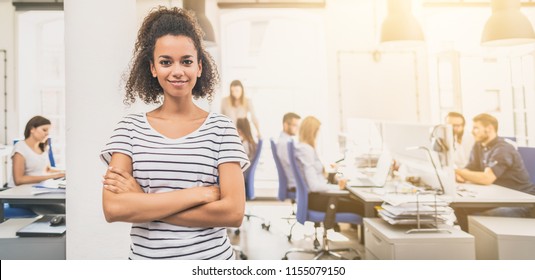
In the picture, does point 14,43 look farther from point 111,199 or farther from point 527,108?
point 527,108

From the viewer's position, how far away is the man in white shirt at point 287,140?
146 inches

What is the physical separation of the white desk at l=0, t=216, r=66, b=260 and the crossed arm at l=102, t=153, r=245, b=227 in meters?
0.88

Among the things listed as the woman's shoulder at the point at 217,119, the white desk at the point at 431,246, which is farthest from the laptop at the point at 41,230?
the white desk at the point at 431,246

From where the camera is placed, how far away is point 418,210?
84.0 inches

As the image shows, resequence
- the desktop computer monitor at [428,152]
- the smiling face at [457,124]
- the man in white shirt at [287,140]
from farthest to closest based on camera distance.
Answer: the man in white shirt at [287,140], the smiling face at [457,124], the desktop computer monitor at [428,152]

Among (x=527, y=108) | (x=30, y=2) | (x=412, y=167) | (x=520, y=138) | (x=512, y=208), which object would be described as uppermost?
(x=30, y=2)

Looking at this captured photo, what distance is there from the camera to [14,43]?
68.4 inches

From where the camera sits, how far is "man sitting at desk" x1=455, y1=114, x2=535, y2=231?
7.42 ft

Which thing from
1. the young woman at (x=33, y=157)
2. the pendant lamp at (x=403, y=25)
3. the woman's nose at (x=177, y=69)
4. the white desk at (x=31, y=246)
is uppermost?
the pendant lamp at (x=403, y=25)

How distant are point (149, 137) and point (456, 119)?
230 centimetres

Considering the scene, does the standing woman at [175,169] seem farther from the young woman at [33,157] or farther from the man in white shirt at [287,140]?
the man in white shirt at [287,140]

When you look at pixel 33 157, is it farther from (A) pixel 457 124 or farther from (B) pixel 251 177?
(A) pixel 457 124

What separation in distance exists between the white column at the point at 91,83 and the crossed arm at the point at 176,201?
0.55 metres
